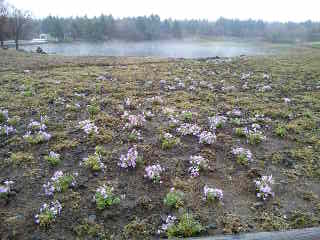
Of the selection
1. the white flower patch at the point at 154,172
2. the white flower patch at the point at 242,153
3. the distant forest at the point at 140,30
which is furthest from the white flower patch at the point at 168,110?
the distant forest at the point at 140,30

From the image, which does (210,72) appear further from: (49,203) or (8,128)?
(49,203)

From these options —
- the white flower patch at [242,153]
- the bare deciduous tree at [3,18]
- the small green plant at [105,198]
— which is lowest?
the small green plant at [105,198]

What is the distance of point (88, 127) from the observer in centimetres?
793

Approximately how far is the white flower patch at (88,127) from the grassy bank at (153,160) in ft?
0.14

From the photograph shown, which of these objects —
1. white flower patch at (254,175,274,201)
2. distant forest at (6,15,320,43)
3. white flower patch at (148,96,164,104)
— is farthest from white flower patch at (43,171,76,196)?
distant forest at (6,15,320,43)

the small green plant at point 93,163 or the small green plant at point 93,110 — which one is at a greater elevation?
the small green plant at point 93,110

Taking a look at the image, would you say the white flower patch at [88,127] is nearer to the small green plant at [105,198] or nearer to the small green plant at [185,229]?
the small green plant at [105,198]

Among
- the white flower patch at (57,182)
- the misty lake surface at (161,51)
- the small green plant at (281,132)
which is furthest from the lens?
the misty lake surface at (161,51)

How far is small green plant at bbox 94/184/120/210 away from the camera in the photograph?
201 inches

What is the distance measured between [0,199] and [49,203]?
98cm

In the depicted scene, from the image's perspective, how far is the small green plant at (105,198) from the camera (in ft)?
16.8

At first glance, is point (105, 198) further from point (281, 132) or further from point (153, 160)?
point (281, 132)

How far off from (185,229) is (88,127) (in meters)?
4.42

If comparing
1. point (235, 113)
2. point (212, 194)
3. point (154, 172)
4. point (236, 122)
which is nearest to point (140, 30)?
point (235, 113)
